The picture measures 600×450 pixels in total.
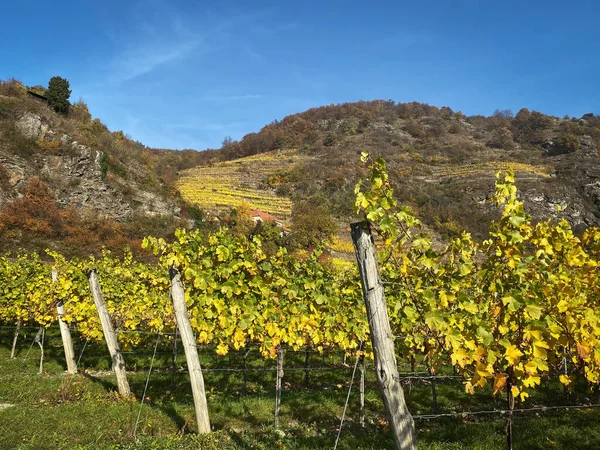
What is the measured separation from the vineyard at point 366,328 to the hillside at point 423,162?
109 feet

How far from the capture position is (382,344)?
2639 mm

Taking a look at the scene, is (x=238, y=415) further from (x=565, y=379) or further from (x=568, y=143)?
(x=568, y=143)

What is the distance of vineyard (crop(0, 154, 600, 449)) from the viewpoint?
115 inches

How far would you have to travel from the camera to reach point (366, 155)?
302cm

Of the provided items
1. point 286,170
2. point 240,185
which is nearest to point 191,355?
point 240,185

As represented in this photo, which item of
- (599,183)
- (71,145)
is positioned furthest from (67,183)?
(599,183)

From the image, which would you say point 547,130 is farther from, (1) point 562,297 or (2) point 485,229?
(1) point 562,297

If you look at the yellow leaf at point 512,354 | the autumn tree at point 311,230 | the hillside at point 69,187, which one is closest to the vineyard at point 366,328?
the yellow leaf at point 512,354

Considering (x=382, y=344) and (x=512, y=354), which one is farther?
(x=512, y=354)

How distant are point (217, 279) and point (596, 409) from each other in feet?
22.1

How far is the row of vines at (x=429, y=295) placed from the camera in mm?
2818

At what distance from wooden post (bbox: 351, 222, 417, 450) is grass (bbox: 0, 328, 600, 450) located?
259 centimetres

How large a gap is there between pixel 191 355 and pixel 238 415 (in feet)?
7.26

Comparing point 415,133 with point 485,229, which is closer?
point 485,229
